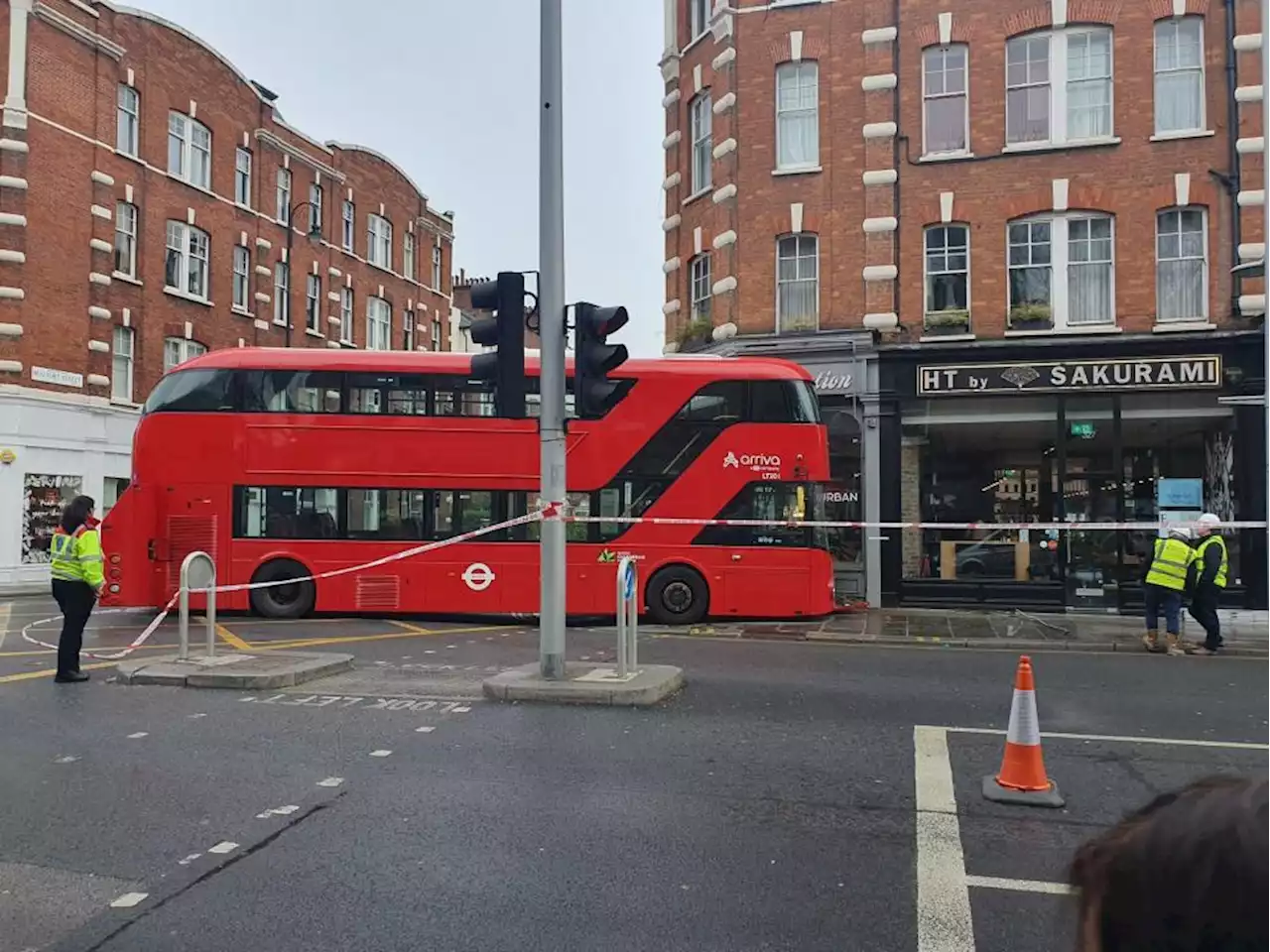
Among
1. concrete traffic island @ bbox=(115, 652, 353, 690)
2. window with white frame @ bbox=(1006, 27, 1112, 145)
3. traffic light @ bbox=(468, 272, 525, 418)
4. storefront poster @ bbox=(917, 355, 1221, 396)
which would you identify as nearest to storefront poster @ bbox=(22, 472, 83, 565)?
concrete traffic island @ bbox=(115, 652, 353, 690)

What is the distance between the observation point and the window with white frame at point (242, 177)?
3081cm

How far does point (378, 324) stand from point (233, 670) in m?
31.7

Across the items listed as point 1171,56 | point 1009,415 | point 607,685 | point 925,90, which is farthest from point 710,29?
point 607,685

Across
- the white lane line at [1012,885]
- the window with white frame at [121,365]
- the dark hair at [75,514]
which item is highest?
the window with white frame at [121,365]

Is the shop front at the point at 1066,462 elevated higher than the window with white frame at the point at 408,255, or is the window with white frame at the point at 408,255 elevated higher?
the window with white frame at the point at 408,255

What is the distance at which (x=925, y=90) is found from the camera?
722 inches

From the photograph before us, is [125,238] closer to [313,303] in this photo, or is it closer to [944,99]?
[313,303]

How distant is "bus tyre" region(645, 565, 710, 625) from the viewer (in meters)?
15.2

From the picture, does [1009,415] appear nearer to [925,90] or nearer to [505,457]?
[925,90]

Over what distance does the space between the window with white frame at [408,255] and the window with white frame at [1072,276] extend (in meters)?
28.5

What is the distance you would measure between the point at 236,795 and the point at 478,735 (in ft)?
6.24

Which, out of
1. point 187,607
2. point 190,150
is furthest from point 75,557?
point 190,150

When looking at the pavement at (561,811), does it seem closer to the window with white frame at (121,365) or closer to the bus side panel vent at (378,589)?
the bus side panel vent at (378,589)

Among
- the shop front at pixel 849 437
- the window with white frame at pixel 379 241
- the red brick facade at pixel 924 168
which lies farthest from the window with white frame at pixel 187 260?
the shop front at pixel 849 437
